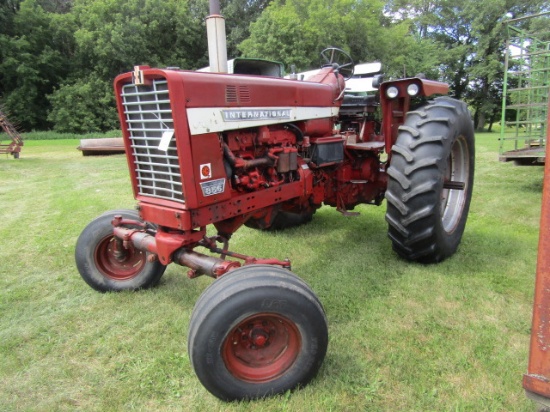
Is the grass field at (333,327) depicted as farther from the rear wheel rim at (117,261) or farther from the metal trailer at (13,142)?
the metal trailer at (13,142)

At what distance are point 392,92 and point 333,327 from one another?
234 centimetres

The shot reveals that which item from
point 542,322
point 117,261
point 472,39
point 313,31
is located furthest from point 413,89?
point 472,39

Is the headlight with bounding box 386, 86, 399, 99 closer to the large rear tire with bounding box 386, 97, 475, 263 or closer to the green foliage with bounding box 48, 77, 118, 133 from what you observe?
the large rear tire with bounding box 386, 97, 475, 263

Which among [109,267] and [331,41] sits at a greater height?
[331,41]

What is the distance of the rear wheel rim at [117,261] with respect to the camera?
3.42 meters

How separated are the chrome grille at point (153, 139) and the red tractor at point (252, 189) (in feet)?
0.03

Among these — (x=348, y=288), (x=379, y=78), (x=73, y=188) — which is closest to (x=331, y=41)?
(x=73, y=188)

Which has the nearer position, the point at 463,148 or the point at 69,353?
the point at 69,353

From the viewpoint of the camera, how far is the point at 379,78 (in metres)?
4.45

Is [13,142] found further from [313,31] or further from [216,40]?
[313,31]

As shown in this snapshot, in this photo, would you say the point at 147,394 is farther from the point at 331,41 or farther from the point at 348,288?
the point at 331,41

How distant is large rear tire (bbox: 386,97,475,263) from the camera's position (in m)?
3.34

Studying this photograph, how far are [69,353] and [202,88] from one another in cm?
188

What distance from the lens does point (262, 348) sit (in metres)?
2.31
